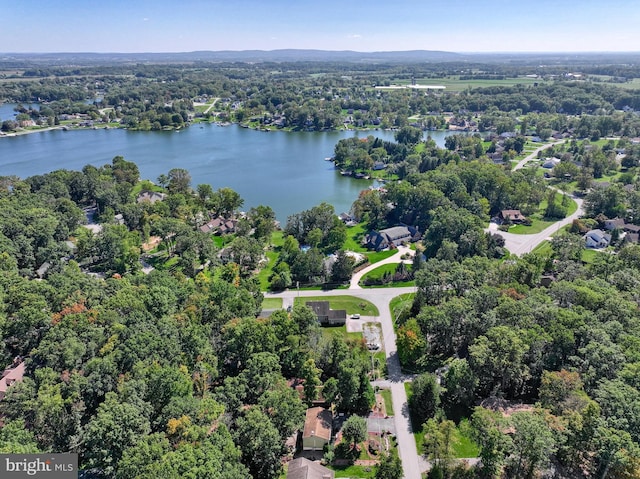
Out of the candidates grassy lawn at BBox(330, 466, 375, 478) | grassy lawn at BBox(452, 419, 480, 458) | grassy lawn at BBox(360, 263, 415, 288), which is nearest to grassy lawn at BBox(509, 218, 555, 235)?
grassy lawn at BBox(360, 263, 415, 288)

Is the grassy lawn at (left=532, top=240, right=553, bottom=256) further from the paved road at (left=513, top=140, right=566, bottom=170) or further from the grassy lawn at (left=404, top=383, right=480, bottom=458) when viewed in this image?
the paved road at (left=513, top=140, right=566, bottom=170)

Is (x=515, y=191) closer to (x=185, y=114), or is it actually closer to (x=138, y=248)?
(x=138, y=248)

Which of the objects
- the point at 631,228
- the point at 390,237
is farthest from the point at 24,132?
the point at 631,228

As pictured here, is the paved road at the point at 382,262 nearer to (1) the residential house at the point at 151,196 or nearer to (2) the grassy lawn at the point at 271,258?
(2) the grassy lawn at the point at 271,258

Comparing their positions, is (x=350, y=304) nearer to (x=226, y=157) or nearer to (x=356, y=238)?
(x=356, y=238)

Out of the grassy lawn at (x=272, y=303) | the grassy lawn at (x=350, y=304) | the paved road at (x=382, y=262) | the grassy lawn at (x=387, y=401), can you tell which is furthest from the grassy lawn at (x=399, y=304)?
the grassy lawn at (x=272, y=303)
